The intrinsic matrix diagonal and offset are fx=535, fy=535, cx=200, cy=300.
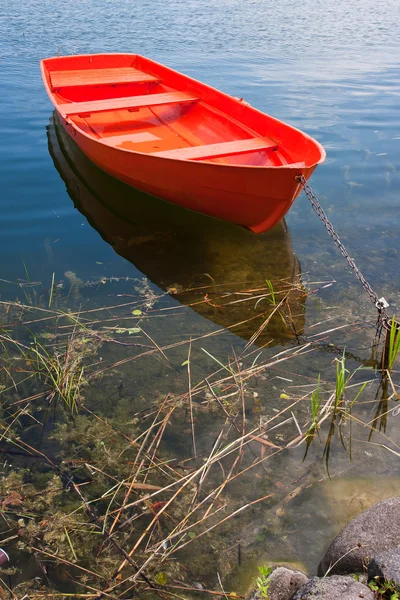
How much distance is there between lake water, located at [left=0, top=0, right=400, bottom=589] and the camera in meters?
3.28

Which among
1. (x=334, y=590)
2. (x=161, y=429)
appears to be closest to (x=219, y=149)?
(x=161, y=429)

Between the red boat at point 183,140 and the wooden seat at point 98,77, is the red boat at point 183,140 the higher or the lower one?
the lower one

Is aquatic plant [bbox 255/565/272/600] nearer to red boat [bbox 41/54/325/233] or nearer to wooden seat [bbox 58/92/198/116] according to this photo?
red boat [bbox 41/54/325/233]

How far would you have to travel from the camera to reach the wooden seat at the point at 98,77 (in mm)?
7906

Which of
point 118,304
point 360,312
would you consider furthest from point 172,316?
point 360,312

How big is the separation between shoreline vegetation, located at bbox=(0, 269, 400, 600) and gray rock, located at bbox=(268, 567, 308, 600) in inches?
12.7

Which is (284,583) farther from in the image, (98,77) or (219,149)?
(98,77)

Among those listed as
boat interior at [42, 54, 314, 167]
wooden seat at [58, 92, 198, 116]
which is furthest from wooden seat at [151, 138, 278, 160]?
wooden seat at [58, 92, 198, 116]

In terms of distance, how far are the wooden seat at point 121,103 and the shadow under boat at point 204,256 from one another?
80 centimetres

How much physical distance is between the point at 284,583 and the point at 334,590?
0.93ft

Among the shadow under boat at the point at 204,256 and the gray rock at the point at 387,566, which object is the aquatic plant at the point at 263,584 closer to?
the gray rock at the point at 387,566

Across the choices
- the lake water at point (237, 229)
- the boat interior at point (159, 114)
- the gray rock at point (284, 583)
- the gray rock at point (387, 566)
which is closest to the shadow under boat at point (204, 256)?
the lake water at point (237, 229)

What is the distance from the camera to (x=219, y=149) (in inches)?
212

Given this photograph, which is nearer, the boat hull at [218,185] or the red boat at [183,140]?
the boat hull at [218,185]
